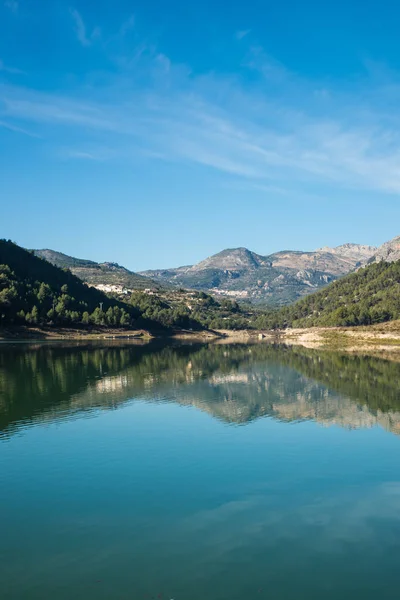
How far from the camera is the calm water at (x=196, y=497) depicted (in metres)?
19.0

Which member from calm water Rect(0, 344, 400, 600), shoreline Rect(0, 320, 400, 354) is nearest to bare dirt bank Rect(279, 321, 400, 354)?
shoreline Rect(0, 320, 400, 354)

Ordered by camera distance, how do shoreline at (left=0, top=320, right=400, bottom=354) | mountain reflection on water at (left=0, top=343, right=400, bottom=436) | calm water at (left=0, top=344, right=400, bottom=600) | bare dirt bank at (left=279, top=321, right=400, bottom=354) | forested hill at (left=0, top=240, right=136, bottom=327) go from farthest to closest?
forested hill at (left=0, top=240, right=136, bottom=327) < shoreline at (left=0, top=320, right=400, bottom=354) < bare dirt bank at (left=279, top=321, right=400, bottom=354) < mountain reflection on water at (left=0, top=343, right=400, bottom=436) < calm water at (left=0, top=344, right=400, bottom=600)

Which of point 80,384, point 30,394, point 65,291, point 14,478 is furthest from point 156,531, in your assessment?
point 65,291

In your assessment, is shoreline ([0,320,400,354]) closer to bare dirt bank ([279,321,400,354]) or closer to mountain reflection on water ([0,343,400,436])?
bare dirt bank ([279,321,400,354])

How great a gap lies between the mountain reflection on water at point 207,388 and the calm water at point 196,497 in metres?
0.57

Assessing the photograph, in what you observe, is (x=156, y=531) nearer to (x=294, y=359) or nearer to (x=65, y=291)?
(x=294, y=359)

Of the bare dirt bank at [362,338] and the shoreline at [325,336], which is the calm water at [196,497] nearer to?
the bare dirt bank at [362,338]

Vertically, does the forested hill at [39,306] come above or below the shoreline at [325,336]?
above

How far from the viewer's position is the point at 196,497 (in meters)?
27.2

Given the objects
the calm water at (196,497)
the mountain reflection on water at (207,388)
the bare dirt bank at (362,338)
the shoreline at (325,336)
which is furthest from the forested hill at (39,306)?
the calm water at (196,497)

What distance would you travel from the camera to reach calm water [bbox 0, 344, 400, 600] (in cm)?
1900

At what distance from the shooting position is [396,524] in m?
23.9

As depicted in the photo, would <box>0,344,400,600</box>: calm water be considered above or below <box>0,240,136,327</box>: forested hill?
below

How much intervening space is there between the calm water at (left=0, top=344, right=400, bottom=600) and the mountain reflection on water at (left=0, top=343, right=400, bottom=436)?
1.88 ft
